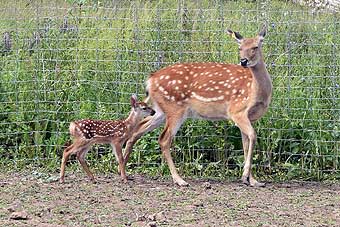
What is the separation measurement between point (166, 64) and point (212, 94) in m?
0.87

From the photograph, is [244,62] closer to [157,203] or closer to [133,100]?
[133,100]

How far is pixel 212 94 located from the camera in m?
9.20

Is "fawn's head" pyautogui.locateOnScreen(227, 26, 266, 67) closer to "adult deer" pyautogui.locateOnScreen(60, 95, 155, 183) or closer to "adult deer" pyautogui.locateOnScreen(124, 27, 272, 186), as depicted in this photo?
"adult deer" pyautogui.locateOnScreen(124, 27, 272, 186)

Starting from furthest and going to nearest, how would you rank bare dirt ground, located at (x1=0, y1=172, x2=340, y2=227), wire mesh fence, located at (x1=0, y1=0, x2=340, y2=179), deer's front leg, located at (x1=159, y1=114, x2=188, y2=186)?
1. wire mesh fence, located at (x1=0, y1=0, x2=340, y2=179)
2. deer's front leg, located at (x1=159, y1=114, x2=188, y2=186)
3. bare dirt ground, located at (x1=0, y1=172, x2=340, y2=227)

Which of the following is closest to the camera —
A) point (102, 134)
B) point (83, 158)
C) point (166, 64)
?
point (102, 134)

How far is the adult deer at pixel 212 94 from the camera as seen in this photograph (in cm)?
902

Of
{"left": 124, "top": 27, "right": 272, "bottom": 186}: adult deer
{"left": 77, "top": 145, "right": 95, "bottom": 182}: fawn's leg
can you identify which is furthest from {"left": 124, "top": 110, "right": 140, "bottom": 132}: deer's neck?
{"left": 77, "top": 145, "right": 95, "bottom": 182}: fawn's leg

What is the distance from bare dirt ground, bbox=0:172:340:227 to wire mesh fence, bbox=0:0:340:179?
41 centimetres

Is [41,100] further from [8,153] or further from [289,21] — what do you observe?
[289,21]

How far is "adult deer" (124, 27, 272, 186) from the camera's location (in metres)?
9.02

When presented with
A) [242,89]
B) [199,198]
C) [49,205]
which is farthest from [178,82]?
[49,205]

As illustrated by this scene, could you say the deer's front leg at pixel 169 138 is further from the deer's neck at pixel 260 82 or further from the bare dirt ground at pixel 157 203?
the deer's neck at pixel 260 82

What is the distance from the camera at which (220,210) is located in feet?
25.6

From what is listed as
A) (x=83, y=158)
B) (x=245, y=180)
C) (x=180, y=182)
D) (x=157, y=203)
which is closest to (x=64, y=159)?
(x=83, y=158)
